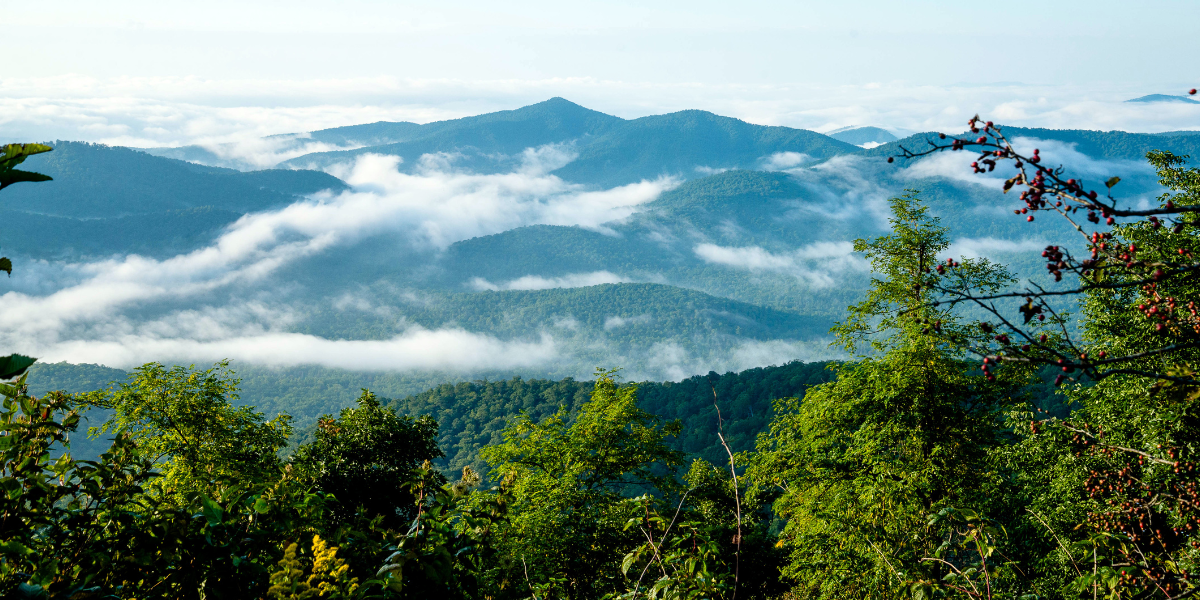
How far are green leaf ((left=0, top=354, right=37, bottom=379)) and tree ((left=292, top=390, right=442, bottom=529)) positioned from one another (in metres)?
17.8

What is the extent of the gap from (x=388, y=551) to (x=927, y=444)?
1306cm

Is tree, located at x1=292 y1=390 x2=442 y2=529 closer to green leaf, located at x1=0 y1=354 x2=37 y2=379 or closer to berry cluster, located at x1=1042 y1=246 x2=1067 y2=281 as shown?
green leaf, located at x1=0 y1=354 x2=37 y2=379

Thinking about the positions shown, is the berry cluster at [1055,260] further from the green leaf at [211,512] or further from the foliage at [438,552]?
the green leaf at [211,512]

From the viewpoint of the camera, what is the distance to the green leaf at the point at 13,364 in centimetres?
183

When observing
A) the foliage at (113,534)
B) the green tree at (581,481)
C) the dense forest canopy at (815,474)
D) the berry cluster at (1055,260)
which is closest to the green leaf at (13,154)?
the dense forest canopy at (815,474)

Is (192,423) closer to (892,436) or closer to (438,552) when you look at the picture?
(892,436)

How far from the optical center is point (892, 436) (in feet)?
45.9

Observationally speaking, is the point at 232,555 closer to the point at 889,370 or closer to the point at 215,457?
the point at 889,370

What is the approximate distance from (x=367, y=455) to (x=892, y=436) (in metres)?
15.1

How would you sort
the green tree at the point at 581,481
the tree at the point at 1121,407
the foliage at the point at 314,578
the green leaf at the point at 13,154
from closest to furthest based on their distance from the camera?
the green leaf at the point at 13,154, the foliage at the point at 314,578, the tree at the point at 1121,407, the green tree at the point at 581,481

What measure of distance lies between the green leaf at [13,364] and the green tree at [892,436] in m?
12.1

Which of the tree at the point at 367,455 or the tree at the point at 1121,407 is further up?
the tree at the point at 1121,407

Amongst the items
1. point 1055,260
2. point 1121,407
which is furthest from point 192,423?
point 1121,407

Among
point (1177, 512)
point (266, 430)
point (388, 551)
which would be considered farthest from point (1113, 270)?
point (266, 430)
